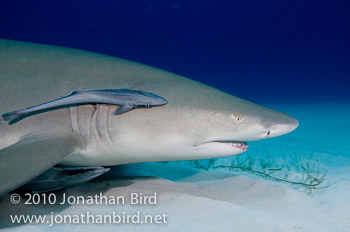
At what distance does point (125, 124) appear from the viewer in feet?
6.77

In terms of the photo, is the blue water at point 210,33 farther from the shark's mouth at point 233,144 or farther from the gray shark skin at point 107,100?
the gray shark skin at point 107,100

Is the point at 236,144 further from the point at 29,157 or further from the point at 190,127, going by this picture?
the point at 29,157

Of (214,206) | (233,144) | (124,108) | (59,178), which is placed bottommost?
(214,206)

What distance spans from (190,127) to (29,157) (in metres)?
1.21

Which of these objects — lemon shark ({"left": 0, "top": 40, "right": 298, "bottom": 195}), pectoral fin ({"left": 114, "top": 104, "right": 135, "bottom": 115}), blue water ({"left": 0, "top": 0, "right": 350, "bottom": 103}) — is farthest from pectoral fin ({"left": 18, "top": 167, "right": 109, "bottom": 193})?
blue water ({"left": 0, "top": 0, "right": 350, "bottom": 103})

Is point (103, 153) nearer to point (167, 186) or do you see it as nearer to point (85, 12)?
point (167, 186)

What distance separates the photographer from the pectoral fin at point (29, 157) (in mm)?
1512

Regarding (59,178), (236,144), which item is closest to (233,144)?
(236,144)

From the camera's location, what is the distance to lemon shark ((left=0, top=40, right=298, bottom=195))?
201 cm

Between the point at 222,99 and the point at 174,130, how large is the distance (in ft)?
1.77

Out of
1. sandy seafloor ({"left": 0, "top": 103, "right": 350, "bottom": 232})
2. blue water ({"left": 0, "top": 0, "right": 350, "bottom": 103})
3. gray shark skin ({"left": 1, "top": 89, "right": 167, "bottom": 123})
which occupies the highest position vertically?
blue water ({"left": 0, "top": 0, "right": 350, "bottom": 103})

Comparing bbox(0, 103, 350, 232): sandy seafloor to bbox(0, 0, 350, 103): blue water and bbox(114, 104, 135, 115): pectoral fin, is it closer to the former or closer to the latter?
bbox(114, 104, 135, 115): pectoral fin

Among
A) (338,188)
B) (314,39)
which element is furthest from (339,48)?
(338,188)

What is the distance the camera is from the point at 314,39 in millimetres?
84000
